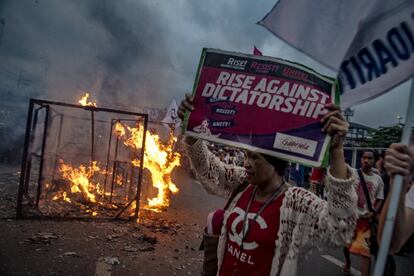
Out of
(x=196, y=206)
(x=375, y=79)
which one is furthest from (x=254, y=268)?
(x=196, y=206)

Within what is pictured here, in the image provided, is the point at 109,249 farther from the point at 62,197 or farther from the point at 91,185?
the point at 91,185

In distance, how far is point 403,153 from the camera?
4.88 ft

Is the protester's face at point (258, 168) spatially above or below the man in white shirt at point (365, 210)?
above

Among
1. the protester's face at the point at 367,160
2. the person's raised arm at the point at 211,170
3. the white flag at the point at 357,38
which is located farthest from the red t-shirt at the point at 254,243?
the protester's face at the point at 367,160

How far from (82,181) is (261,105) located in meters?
8.74

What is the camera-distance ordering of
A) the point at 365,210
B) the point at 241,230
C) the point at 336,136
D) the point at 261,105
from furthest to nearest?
the point at 365,210
the point at 241,230
the point at 261,105
the point at 336,136

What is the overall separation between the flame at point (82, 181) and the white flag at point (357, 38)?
826cm

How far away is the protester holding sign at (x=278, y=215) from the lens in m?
1.70

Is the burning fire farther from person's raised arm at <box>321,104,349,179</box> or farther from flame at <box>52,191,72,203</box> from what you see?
person's raised arm at <box>321,104,349,179</box>

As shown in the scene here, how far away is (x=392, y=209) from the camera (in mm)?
1470

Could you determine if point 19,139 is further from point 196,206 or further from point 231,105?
point 231,105

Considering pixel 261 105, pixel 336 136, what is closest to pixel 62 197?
pixel 261 105

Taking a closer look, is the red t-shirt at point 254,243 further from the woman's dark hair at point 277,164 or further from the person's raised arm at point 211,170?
the person's raised arm at point 211,170

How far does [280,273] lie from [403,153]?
916 mm
